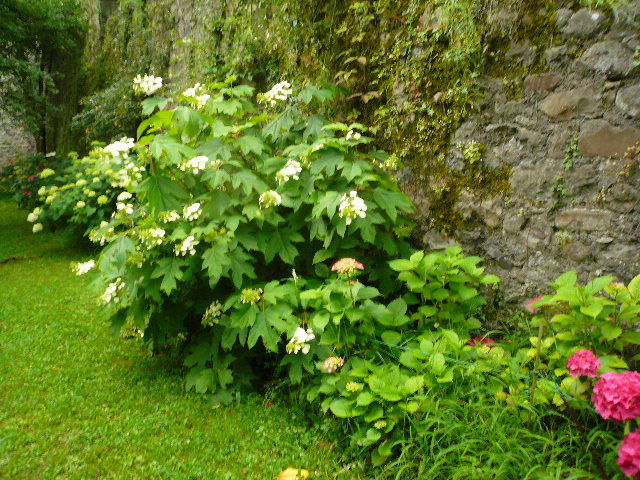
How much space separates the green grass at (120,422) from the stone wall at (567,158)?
147 cm

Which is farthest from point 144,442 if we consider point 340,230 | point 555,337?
point 555,337

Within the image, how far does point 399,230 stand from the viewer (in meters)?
3.00

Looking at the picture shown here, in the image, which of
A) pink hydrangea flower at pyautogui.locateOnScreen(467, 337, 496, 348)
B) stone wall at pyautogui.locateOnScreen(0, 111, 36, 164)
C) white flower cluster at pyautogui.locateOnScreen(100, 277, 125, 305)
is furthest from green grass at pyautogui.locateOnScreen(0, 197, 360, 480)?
stone wall at pyautogui.locateOnScreen(0, 111, 36, 164)

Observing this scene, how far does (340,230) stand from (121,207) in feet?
4.27

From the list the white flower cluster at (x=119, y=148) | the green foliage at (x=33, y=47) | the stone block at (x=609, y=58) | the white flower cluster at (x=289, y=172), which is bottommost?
the white flower cluster at (x=289, y=172)

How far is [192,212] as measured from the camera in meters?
2.70

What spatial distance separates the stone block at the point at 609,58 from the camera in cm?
225

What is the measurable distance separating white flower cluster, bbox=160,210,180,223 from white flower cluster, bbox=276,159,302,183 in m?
0.60

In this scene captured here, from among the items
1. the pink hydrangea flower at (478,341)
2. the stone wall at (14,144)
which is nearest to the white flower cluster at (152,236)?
the pink hydrangea flower at (478,341)

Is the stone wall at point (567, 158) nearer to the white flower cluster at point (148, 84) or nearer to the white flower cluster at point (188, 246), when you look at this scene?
the white flower cluster at point (188, 246)

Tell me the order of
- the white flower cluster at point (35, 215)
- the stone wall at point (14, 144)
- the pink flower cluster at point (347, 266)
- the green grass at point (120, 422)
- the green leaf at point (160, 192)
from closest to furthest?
the green grass at point (120, 422)
the pink flower cluster at point (347, 266)
the green leaf at point (160, 192)
the white flower cluster at point (35, 215)
the stone wall at point (14, 144)

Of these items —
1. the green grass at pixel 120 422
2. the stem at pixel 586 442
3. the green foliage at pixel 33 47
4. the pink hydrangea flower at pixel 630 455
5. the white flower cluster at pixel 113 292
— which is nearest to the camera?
the pink hydrangea flower at pixel 630 455

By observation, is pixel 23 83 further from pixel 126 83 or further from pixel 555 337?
pixel 555 337

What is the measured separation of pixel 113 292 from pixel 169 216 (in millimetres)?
635
